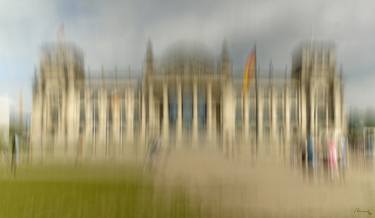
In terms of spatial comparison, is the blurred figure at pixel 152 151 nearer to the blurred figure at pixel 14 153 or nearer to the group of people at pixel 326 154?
the blurred figure at pixel 14 153

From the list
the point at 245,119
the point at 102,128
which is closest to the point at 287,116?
the point at 245,119

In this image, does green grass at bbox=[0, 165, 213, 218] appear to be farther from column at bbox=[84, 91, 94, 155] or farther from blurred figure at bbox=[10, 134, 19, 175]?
column at bbox=[84, 91, 94, 155]

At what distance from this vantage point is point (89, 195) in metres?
2.62

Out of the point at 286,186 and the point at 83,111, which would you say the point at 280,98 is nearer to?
the point at 286,186

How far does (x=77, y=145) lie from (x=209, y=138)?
7.64 ft

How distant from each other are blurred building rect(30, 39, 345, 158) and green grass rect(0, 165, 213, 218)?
0.67 meters

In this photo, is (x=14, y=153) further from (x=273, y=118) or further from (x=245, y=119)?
(x=273, y=118)

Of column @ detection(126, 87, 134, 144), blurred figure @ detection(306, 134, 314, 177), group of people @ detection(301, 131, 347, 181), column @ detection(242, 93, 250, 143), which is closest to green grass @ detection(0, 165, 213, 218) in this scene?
column @ detection(126, 87, 134, 144)

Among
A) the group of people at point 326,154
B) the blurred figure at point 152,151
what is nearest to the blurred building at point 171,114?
Answer: the blurred figure at point 152,151

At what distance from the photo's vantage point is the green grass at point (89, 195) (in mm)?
2406

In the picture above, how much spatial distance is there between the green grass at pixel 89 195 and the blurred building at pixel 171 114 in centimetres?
67

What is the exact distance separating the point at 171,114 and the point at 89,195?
3561mm

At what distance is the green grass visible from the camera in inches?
94.7

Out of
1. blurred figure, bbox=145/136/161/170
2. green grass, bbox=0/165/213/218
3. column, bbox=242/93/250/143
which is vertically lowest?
green grass, bbox=0/165/213/218
